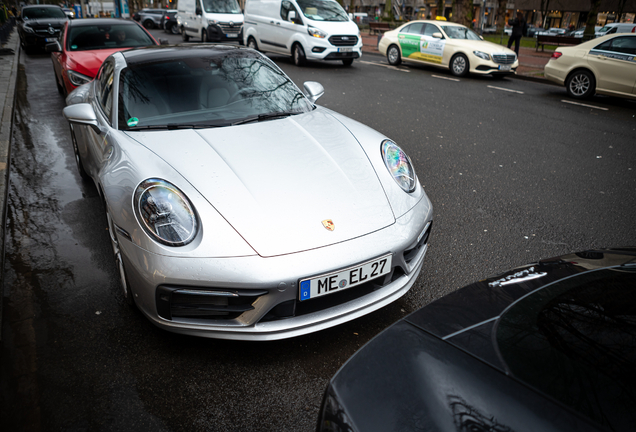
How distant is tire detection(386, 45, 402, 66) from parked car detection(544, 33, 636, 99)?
4.92 meters

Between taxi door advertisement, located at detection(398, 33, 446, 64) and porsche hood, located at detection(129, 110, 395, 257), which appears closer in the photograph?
porsche hood, located at detection(129, 110, 395, 257)

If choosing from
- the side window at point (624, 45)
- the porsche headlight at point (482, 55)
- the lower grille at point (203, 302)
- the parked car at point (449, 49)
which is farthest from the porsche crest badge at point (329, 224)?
the porsche headlight at point (482, 55)

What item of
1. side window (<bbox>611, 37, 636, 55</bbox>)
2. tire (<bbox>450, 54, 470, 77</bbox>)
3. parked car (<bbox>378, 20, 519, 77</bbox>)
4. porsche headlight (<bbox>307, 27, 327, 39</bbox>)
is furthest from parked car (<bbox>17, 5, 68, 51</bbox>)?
side window (<bbox>611, 37, 636, 55</bbox>)

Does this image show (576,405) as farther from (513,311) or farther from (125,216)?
(125,216)

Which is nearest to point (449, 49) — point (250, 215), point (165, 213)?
point (250, 215)

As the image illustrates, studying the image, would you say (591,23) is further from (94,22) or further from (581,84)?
(94,22)

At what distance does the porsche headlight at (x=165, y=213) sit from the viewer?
2.12 m

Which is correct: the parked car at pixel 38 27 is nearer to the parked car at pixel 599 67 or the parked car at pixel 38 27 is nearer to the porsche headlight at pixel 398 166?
the parked car at pixel 599 67

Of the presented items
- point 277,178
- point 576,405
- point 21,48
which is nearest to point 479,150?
point 277,178

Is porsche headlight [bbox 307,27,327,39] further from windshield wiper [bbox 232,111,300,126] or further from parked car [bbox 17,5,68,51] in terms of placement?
windshield wiper [bbox 232,111,300,126]

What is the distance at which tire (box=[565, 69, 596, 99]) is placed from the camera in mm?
9016

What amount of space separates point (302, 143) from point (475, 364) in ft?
6.39

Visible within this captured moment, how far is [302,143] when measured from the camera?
2.83 metres

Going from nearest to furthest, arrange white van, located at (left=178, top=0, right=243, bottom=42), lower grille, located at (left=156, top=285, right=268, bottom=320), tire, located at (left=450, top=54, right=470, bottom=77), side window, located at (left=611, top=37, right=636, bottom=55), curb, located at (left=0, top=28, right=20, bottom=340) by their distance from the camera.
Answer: lower grille, located at (left=156, top=285, right=268, bottom=320)
curb, located at (left=0, top=28, right=20, bottom=340)
side window, located at (left=611, top=37, right=636, bottom=55)
tire, located at (left=450, top=54, right=470, bottom=77)
white van, located at (left=178, top=0, right=243, bottom=42)
